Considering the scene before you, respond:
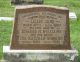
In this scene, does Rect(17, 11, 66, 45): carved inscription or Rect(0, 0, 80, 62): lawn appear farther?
Rect(0, 0, 80, 62): lawn

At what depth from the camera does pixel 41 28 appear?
809 centimetres

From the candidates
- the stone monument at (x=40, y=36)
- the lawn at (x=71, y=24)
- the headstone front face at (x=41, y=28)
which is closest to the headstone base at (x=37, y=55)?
the stone monument at (x=40, y=36)

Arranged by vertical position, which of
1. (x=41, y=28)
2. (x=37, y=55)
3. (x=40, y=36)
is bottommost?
(x=37, y=55)

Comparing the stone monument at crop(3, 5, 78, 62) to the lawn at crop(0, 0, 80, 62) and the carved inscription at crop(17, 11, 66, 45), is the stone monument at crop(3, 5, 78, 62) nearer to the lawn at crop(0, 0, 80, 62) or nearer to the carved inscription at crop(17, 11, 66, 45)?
the carved inscription at crop(17, 11, 66, 45)

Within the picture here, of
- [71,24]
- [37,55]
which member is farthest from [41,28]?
[71,24]

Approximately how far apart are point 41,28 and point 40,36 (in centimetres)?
16

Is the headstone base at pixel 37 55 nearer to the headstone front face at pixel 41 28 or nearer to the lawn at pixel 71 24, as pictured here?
the headstone front face at pixel 41 28

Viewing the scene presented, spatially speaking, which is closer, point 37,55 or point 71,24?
point 37,55

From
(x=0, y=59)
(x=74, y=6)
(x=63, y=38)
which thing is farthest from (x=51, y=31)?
(x=74, y=6)

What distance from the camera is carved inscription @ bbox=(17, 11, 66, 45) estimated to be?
8.03 metres

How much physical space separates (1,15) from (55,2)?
4.00m

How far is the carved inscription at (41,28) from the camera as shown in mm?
8031

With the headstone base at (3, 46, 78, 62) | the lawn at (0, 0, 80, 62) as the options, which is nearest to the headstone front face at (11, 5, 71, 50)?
the headstone base at (3, 46, 78, 62)

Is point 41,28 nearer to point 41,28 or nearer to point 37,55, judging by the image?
point 41,28
